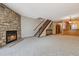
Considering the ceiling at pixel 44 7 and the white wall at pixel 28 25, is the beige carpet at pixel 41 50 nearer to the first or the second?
the ceiling at pixel 44 7

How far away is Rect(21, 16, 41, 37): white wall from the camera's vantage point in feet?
29.2

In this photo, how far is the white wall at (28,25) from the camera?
8911 mm

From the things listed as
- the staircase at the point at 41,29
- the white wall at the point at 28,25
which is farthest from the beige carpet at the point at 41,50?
the staircase at the point at 41,29

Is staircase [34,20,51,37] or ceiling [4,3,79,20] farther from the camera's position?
staircase [34,20,51,37]

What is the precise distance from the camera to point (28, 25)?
957 cm

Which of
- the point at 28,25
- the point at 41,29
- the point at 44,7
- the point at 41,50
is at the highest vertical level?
the point at 44,7

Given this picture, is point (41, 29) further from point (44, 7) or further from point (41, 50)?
point (41, 50)

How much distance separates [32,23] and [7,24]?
4318 mm

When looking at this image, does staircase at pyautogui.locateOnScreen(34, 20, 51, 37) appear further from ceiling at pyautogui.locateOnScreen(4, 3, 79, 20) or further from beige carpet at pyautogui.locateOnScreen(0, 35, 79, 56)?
beige carpet at pyautogui.locateOnScreen(0, 35, 79, 56)

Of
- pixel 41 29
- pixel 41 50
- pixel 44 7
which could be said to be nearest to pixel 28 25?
pixel 41 29

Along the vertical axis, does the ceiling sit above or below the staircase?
above

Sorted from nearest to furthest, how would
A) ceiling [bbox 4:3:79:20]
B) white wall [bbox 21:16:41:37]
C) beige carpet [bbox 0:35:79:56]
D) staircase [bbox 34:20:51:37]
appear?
beige carpet [bbox 0:35:79:56], ceiling [bbox 4:3:79:20], white wall [bbox 21:16:41:37], staircase [bbox 34:20:51:37]

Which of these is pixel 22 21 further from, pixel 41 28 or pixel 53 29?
pixel 53 29

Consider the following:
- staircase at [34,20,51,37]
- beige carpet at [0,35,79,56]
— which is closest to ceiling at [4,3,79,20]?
beige carpet at [0,35,79,56]
